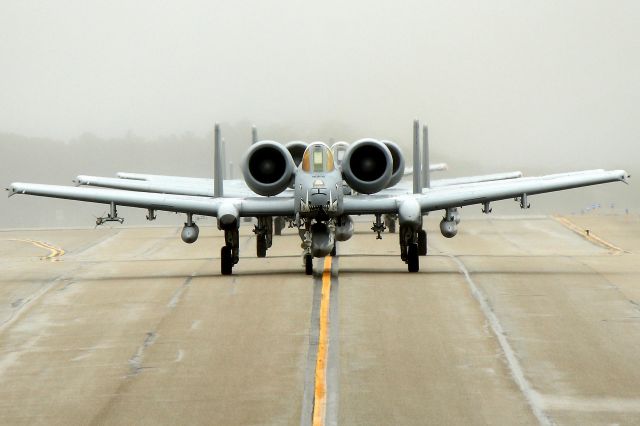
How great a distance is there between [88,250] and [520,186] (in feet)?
62.7

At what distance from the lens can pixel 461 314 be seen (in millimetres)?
24438

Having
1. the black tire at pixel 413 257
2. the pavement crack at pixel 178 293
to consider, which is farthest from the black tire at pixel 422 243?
the pavement crack at pixel 178 293

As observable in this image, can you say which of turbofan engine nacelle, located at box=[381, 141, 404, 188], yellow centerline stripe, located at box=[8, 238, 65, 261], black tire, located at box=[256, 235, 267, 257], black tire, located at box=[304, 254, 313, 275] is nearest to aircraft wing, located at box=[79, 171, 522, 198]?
yellow centerline stripe, located at box=[8, 238, 65, 261]

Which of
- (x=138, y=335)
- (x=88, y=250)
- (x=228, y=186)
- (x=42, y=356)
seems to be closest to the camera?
(x=42, y=356)

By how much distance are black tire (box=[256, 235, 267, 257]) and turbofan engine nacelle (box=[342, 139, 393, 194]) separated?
4044 millimetres

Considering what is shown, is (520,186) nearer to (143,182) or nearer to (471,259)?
(471,259)

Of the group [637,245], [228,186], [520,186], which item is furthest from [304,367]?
[228,186]

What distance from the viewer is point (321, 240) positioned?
30.4 m

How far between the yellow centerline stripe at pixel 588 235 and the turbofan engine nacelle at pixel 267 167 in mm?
13544

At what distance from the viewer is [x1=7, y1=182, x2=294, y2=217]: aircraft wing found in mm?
31266

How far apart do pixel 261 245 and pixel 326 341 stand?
15.6 m

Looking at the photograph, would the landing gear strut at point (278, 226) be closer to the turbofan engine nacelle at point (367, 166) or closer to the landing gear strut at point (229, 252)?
the landing gear strut at point (229, 252)

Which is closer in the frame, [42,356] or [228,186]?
[42,356]

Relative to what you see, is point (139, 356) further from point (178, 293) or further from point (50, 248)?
point (50, 248)
